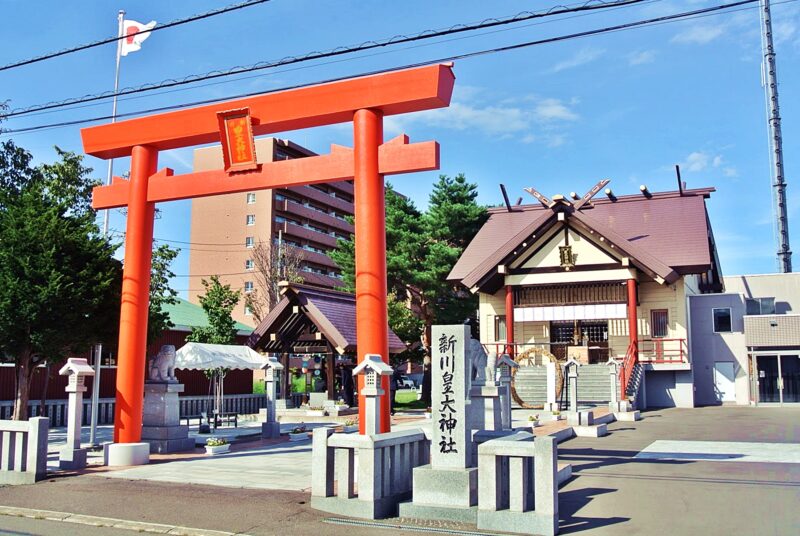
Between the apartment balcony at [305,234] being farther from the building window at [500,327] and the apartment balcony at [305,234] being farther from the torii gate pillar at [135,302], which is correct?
the torii gate pillar at [135,302]

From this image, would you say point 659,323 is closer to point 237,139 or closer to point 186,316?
point 186,316

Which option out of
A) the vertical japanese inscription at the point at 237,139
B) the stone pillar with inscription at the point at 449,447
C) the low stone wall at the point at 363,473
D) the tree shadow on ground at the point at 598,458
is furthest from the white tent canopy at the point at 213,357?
the stone pillar with inscription at the point at 449,447

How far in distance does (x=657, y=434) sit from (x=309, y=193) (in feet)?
185

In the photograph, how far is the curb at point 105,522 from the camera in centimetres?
815

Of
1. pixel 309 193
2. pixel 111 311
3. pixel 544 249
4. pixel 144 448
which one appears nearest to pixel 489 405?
pixel 144 448

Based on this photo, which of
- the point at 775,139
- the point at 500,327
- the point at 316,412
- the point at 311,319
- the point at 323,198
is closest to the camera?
the point at 311,319

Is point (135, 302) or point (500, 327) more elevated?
point (500, 327)

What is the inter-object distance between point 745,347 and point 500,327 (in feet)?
34.7

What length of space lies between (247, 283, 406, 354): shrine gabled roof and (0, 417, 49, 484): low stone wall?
12645 millimetres

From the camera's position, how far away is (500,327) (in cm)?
3372

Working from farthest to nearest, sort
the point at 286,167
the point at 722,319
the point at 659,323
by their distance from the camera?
the point at 722,319
the point at 659,323
the point at 286,167

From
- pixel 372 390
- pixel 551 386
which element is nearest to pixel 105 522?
pixel 372 390

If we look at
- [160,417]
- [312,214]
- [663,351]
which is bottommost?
[160,417]

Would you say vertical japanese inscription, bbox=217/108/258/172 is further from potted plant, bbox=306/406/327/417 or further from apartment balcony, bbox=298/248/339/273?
apartment balcony, bbox=298/248/339/273
